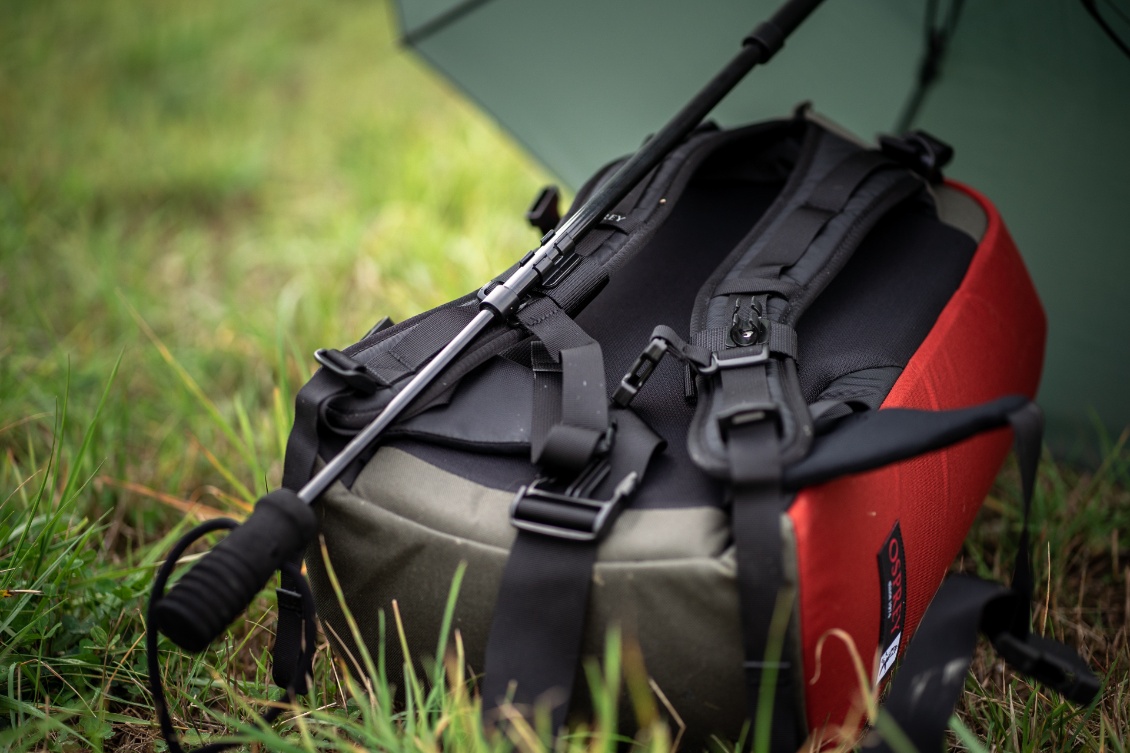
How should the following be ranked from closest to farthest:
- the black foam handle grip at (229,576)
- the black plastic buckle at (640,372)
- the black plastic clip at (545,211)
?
the black foam handle grip at (229,576) < the black plastic buckle at (640,372) < the black plastic clip at (545,211)

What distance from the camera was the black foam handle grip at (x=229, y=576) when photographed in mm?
1125

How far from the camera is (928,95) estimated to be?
2186 mm

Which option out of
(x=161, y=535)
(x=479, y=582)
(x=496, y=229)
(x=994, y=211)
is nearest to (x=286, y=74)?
(x=496, y=229)

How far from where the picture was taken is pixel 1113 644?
162cm

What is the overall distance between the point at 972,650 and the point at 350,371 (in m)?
0.90

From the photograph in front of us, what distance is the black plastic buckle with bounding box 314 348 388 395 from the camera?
1.32 metres

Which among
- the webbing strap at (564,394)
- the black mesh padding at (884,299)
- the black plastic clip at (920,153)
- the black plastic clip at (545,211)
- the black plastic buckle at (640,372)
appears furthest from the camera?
the black plastic clip at (920,153)

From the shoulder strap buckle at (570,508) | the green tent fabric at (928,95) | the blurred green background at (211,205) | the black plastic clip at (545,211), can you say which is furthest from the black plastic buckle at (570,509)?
the green tent fabric at (928,95)

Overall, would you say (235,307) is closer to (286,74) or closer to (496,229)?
(496,229)

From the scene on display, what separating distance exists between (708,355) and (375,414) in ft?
1.61

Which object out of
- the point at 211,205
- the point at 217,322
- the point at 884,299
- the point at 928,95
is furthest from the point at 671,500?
the point at 211,205

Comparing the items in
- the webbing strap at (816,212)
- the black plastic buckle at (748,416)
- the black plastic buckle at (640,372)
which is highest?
the webbing strap at (816,212)

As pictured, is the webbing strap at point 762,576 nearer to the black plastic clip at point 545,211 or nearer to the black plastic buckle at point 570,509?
the black plastic buckle at point 570,509

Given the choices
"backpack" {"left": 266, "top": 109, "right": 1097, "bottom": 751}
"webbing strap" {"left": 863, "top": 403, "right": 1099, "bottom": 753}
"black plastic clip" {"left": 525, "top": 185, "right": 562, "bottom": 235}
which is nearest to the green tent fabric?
"backpack" {"left": 266, "top": 109, "right": 1097, "bottom": 751}
